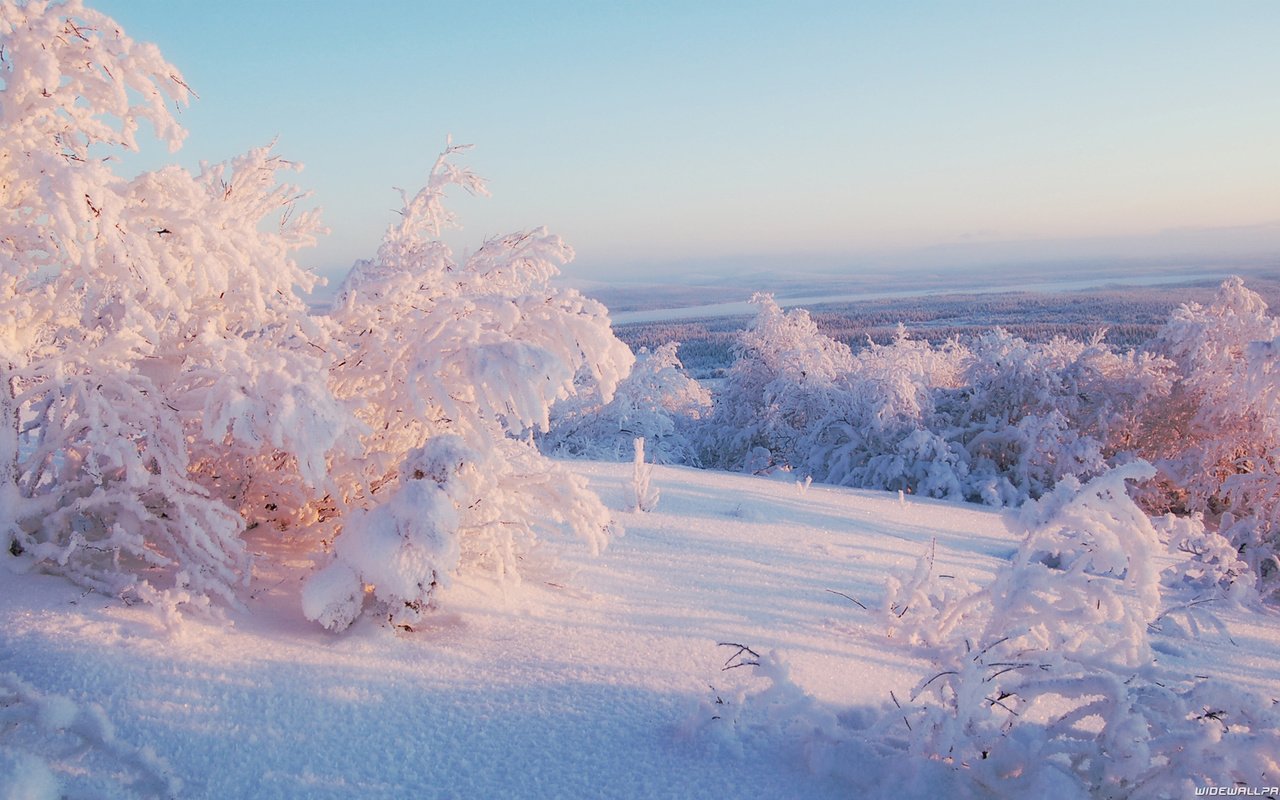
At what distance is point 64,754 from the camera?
2.30 metres

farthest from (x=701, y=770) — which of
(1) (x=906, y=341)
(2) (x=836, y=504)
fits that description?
(1) (x=906, y=341)

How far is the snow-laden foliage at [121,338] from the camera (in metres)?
2.94

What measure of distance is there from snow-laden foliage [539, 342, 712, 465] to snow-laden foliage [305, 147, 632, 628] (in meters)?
13.9

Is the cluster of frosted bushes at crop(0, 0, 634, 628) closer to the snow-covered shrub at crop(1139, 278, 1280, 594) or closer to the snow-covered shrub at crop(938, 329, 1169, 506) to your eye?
the snow-covered shrub at crop(1139, 278, 1280, 594)

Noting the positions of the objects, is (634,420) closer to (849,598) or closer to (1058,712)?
(849,598)

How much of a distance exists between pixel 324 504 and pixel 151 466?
0.87 metres

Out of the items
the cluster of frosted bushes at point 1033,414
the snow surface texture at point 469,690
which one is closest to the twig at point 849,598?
the snow surface texture at point 469,690

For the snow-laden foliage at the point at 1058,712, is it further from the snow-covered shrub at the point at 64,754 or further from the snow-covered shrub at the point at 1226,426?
the snow-covered shrub at the point at 1226,426

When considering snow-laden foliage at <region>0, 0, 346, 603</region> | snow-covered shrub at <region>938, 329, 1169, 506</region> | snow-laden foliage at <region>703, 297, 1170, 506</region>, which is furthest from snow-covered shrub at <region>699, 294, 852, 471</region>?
snow-laden foliage at <region>0, 0, 346, 603</region>

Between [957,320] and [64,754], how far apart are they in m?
80.4

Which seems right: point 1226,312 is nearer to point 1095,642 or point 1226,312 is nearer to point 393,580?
point 1095,642

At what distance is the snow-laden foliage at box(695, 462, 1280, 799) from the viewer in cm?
215

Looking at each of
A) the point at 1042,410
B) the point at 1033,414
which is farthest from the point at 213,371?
the point at 1042,410

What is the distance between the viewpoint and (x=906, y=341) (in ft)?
56.5
